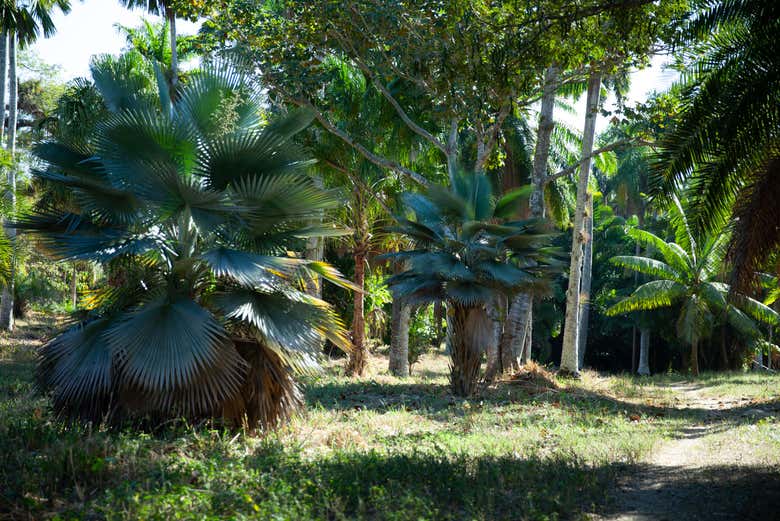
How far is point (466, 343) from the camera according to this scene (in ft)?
51.3

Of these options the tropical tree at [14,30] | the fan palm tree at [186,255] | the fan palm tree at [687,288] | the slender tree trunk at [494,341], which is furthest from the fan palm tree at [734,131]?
the fan palm tree at [687,288]

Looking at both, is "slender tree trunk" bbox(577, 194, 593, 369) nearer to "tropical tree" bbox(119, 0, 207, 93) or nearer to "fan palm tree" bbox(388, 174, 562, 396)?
"fan palm tree" bbox(388, 174, 562, 396)

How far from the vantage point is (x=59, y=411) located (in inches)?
353

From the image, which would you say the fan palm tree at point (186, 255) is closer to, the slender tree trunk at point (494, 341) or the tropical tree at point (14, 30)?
the slender tree trunk at point (494, 341)

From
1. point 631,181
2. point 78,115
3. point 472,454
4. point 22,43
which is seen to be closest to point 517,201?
point 472,454

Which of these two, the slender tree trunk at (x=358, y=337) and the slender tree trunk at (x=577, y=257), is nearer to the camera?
the slender tree trunk at (x=358, y=337)

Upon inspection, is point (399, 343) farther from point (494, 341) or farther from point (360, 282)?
point (494, 341)

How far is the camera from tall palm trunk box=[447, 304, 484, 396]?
15.4 metres

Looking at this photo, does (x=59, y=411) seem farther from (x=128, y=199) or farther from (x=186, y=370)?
(x=128, y=199)

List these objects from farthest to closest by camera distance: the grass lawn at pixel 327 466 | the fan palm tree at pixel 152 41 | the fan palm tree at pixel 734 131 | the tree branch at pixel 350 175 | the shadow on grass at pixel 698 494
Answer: the fan palm tree at pixel 152 41, the tree branch at pixel 350 175, the fan palm tree at pixel 734 131, the shadow on grass at pixel 698 494, the grass lawn at pixel 327 466

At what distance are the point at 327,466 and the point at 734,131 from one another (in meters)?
6.86

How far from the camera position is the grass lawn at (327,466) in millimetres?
6371

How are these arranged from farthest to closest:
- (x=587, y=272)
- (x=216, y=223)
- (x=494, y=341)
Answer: (x=587, y=272)
(x=494, y=341)
(x=216, y=223)

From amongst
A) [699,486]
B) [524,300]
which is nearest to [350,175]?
[524,300]
